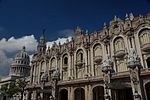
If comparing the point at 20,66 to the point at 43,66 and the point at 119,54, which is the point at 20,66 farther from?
the point at 119,54

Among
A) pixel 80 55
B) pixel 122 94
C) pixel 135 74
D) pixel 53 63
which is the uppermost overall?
pixel 80 55

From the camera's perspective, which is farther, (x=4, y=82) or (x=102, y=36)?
(x=4, y=82)

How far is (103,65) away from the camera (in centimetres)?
3284

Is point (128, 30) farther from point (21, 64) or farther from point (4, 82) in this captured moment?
point (21, 64)

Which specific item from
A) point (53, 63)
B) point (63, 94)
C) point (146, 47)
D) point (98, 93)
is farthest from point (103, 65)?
point (53, 63)

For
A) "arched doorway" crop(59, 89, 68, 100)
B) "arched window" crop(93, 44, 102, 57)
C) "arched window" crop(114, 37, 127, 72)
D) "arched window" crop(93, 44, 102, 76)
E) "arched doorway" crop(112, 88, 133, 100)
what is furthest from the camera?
"arched doorway" crop(59, 89, 68, 100)

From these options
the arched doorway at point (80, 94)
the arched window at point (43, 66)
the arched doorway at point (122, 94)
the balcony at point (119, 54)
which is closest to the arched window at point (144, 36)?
the balcony at point (119, 54)

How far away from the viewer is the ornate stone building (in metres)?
30.6

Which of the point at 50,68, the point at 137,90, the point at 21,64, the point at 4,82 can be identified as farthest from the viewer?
the point at 21,64

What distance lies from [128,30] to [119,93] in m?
12.8

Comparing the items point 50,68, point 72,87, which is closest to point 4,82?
point 50,68

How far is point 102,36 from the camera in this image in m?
41.8

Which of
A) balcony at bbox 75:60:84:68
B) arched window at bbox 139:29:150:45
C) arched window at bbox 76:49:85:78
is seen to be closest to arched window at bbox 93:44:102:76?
arched window at bbox 76:49:85:78

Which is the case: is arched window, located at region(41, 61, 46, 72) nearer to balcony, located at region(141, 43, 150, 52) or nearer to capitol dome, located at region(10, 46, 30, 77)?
balcony, located at region(141, 43, 150, 52)
